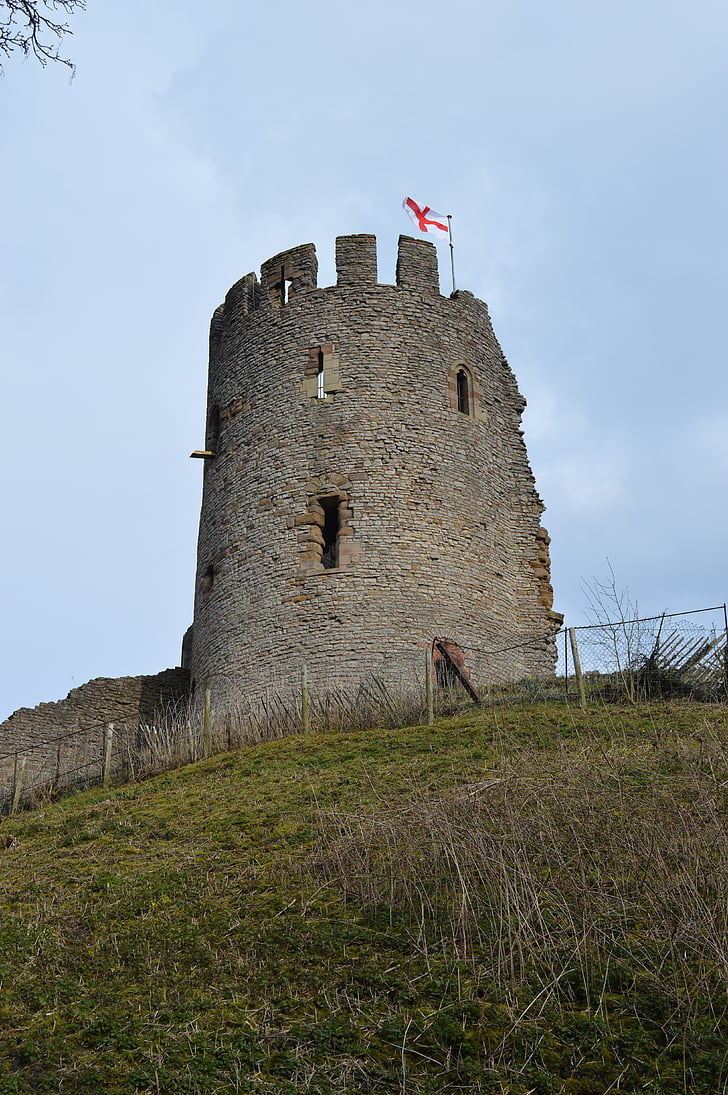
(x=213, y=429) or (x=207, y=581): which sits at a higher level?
(x=213, y=429)

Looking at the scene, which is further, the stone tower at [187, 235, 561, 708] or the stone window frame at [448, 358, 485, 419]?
the stone window frame at [448, 358, 485, 419]

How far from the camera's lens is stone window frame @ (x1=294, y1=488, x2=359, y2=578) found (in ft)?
55.4

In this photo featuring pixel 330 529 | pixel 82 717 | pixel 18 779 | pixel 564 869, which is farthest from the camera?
pixel 82 717

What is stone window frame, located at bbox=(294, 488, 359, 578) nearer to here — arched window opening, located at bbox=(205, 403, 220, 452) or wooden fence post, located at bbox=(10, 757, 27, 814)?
arched window opening, located at bbox=(205, 403, 220, 452)

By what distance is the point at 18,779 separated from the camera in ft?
54.9

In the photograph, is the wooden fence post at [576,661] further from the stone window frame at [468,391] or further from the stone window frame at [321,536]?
the stone window frame at [468,391]

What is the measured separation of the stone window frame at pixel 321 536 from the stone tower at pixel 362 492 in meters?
0.03

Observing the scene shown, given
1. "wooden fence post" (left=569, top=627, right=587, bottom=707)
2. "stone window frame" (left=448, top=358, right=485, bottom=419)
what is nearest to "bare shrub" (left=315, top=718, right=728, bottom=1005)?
"wooden fence post" (left=569, top=627, right=587, bottom=707)

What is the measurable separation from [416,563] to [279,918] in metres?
10.3

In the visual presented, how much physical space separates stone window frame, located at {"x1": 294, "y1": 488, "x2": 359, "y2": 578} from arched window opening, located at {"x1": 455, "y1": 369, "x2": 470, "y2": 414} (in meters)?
3.02

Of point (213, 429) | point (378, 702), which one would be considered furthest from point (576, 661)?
point (213, 429)

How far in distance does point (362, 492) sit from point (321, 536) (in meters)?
0.94

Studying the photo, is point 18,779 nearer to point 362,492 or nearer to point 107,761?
point 107,761

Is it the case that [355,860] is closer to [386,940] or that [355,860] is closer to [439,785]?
[386,940]
